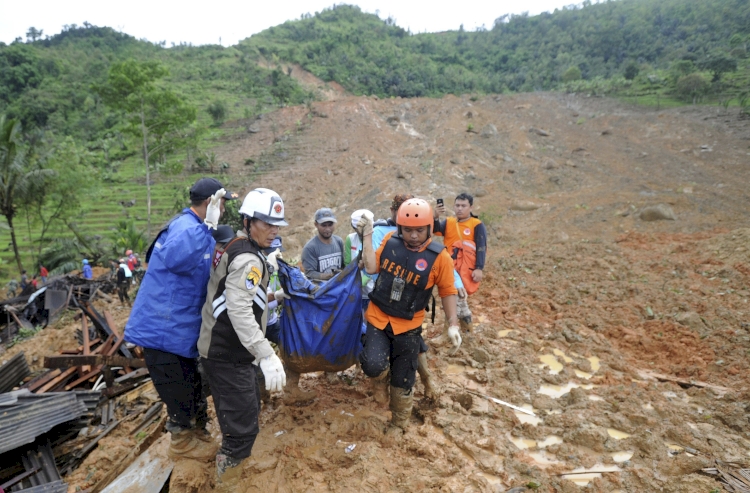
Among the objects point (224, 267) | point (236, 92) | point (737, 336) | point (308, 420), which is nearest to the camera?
point (224, 267)

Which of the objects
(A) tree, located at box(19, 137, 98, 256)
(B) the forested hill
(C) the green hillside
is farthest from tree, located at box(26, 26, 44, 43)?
(A) tree, located at box(19, 137, 98, 256)

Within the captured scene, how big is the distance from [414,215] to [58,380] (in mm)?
4638

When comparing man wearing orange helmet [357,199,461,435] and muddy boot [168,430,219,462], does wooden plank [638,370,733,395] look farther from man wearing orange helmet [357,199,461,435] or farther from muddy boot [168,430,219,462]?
muddy boot [168,430,219,462]

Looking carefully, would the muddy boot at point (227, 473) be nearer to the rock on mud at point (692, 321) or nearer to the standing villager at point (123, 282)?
the rock on mud at point (692, 321)

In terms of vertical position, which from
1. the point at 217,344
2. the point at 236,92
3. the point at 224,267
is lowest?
the point at 217,344

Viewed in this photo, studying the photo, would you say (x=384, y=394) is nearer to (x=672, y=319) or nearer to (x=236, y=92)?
(x=672, y=319)

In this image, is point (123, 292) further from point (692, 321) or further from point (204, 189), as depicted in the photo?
point (692, 321)

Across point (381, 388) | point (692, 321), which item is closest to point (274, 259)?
point (381, 388)

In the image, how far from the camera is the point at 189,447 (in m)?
3.06

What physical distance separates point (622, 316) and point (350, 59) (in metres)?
60.2

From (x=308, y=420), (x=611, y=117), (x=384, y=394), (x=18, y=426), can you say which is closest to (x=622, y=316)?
(x=384, y=394)

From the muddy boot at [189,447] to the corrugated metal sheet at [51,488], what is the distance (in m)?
1.05

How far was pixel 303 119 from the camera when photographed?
83.7 ft

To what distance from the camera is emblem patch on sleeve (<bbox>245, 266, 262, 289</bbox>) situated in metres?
2.46
